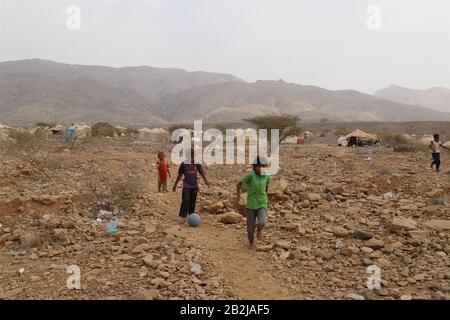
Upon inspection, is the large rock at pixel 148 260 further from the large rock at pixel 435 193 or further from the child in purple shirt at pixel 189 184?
the large rock at pixel 435 193

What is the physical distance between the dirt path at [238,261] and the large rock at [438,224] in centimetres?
236

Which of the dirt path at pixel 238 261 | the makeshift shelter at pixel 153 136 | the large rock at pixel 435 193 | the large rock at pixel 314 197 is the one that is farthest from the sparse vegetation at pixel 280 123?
the dirt path at pixel 238 261

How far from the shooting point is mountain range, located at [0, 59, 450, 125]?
71125mm

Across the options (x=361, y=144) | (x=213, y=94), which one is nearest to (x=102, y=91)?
(x=213, y=94)

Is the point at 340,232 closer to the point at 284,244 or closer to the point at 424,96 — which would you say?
the point at 284,244

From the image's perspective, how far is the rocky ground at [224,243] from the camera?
12.9ft

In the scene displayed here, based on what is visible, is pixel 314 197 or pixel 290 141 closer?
pixel 314 197

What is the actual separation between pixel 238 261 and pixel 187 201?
1.79 meters

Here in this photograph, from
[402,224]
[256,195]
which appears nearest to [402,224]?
[402,224]

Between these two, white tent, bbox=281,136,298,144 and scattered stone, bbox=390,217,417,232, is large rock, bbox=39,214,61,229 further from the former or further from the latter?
white tent, bbox=281,136,298,144

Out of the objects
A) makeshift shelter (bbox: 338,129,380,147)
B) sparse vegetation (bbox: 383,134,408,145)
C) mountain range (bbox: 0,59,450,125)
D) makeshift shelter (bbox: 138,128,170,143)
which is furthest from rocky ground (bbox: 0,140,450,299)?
mountain range (bbox: 0,59,450,125)

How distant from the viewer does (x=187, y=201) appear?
6195mm

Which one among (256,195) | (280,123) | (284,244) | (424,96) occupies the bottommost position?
(284,244)
